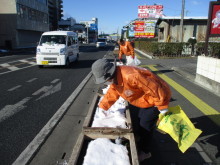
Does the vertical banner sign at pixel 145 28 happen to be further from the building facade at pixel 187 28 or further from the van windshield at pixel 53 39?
the van windshield at pixel 53 39

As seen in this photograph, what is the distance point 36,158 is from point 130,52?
268 inches

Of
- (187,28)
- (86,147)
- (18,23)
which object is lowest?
(86,147)

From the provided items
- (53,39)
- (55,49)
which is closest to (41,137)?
(55,49)

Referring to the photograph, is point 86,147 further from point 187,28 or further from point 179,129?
point 187,28

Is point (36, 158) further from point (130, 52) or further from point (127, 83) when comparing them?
point (130, 52)

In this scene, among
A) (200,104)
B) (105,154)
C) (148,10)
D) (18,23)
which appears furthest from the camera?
(148,10)

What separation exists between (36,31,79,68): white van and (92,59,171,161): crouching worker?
9.53 meters

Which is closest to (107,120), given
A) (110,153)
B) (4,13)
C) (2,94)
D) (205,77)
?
(110,153)

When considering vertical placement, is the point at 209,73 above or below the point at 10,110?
above

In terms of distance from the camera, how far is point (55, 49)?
11.9m

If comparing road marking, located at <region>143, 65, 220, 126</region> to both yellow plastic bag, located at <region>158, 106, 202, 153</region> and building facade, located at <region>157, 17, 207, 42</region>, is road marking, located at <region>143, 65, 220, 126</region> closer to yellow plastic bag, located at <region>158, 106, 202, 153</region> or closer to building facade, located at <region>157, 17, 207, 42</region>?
yellow plastic bag, located at <region>158, 106, 202, 153</region>

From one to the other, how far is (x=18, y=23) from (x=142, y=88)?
4229 centimetres

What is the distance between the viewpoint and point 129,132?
2906 millimetres

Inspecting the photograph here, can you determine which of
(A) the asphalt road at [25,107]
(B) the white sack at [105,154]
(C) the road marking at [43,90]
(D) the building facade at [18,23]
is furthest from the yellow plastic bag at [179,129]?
(D) the building facade at [18,23]
